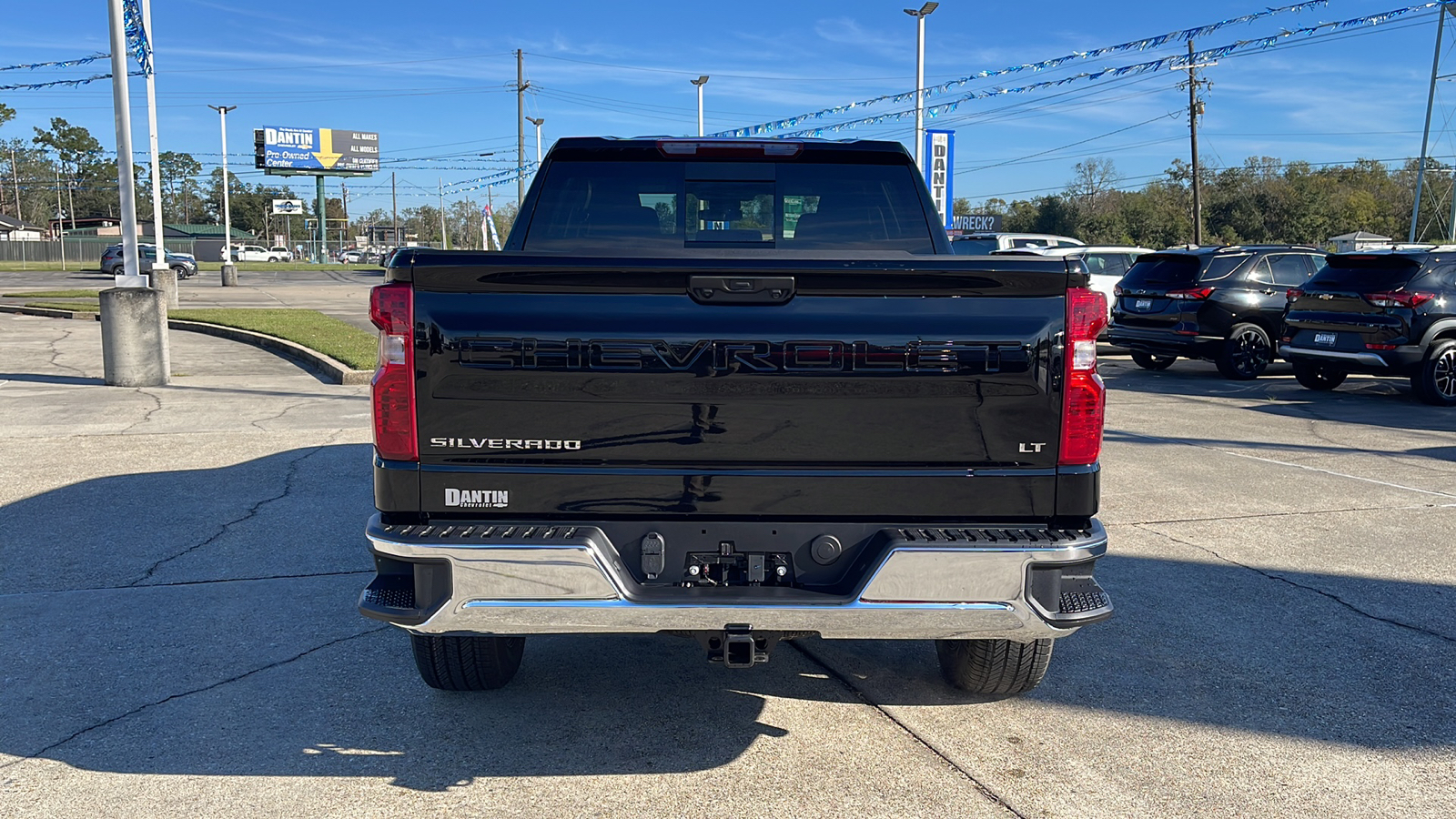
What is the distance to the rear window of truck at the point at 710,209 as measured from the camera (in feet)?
15.0

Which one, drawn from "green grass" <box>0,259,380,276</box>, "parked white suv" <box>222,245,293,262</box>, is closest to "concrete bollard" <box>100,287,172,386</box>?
"green grass" <box>0,259,380,276</box>

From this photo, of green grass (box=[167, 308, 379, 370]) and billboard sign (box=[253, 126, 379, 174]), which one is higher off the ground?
billboard sign (box=[253, 126, 379, 174])

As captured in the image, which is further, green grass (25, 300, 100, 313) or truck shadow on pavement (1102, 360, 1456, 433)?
green grass (25, 300, 100, 313)

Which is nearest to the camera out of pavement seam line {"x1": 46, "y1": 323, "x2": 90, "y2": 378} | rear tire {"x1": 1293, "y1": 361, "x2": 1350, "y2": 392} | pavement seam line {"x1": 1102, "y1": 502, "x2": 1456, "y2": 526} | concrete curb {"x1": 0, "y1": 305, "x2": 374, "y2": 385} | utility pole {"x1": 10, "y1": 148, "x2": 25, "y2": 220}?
pavement seam line {"x1": 1102, "y1": 502, "x2": 1456, "y2": 526}

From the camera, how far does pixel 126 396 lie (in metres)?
12.0

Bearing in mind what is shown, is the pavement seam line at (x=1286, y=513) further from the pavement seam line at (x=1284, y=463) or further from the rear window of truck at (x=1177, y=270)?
the rear window of truck at (x=1177, y=270)

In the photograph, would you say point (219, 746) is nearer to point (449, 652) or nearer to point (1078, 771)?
point (449, 652)

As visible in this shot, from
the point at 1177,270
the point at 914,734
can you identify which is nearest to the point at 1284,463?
the point at 914,734

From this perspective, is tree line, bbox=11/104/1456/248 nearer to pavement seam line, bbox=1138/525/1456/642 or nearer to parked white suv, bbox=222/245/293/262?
parked white suv, bbox=222/245/293/262

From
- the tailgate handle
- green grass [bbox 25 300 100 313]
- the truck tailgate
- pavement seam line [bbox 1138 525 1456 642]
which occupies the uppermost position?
the tailgate handle

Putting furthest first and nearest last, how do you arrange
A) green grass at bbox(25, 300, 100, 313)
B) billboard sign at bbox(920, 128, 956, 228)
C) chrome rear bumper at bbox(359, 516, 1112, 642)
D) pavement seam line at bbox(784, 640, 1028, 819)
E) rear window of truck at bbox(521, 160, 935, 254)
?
1. billboard sign at bbox(920, 128, 956, 228)
2. green grass at bbox(25, 300, 100, 313)
3. rear window of truck at bbox(521, 160, 935, 254)
4. pavement seam line at bbox(784, 640, 1028, 819)
5. chrome rear bumper at bbox(359, 516, 1112, 642)

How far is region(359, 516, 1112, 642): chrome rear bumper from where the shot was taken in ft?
10.3

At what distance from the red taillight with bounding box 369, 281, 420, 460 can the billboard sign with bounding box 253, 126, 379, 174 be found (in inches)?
3671

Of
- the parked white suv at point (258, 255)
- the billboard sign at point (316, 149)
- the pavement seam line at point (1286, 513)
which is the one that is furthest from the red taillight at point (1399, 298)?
the parked white suv at point (258, 255)
